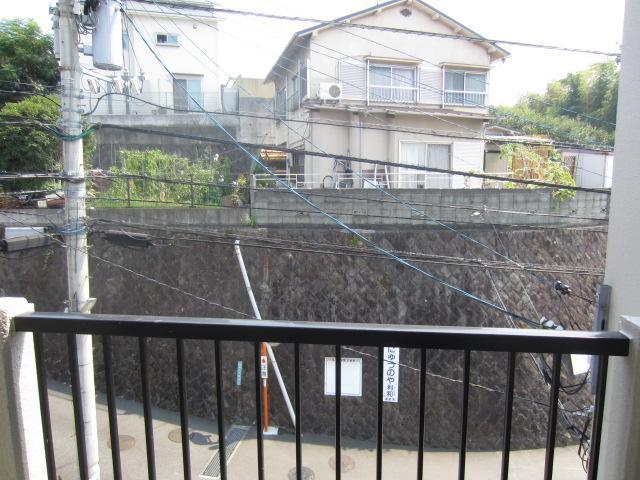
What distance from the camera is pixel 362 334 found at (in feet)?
3.47

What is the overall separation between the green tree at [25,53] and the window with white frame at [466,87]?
1093cm

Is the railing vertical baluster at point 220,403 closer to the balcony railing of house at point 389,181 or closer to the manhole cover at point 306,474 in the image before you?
the manhole cover at point 306,474

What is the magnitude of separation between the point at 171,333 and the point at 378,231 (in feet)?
25.3

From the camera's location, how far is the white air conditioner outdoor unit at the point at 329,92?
10973 mm

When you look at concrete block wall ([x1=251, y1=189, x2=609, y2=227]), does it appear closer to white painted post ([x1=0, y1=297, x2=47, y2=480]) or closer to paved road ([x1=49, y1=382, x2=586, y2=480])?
paved road ([x1=49, y1=382, x2=586, y2=480])

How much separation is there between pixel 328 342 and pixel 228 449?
23.6 feet

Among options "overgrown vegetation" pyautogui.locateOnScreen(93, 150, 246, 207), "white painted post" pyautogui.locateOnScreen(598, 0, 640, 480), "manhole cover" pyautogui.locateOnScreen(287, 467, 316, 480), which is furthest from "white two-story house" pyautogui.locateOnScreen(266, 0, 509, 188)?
"white painted post" pyautogui.locateOnScreen(598, 0, 640, 480)

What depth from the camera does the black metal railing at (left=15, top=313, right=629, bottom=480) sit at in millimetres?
1037

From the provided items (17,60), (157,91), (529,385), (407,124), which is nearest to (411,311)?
(529,385)

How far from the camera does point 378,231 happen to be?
8664 millimetres

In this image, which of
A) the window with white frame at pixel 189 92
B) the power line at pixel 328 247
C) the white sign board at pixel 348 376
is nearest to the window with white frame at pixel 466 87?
the power line at pixel 328 247

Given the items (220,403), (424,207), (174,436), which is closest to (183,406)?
(220,403)

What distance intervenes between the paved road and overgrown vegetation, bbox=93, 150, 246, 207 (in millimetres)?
4400

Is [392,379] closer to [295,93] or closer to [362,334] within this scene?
[362,334]
